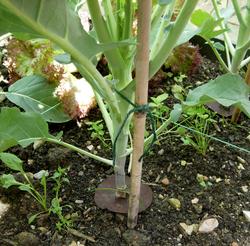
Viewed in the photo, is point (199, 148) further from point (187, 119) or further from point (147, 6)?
point (147, 6)

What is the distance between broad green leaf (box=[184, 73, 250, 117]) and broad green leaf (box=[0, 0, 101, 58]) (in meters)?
0.17

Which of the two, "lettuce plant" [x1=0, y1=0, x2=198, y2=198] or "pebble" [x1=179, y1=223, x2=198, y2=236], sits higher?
"lettuce plant" [x1=0, y1=0, x2=198, y2=198]

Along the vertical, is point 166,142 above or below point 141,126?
below

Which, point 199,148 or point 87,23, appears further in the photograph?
point 87,23

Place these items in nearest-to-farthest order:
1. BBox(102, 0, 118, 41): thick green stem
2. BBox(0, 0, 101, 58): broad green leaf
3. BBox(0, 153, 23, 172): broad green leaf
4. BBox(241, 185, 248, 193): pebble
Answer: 1. BBox(0, 0, 101, 58): broad green leaf
2. BBox(102, 0, 118, 41): thick green stem
3. BBox(0, 153, 23, 172): broad green leaf
4. BBox(241, 185, 248, 193): pebble

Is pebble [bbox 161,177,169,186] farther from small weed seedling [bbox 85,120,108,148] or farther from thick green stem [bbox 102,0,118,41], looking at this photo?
thick green stem [bbox 102,0,118,41]

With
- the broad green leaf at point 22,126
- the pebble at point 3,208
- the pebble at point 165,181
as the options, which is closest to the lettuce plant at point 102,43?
the broad green leaf at point 22,126

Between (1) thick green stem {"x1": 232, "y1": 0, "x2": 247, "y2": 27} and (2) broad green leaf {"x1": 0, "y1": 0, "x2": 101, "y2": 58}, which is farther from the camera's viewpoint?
(1) thick green stem {"x1": 232, "y1": 0, "x2": 247, "y2": 27}

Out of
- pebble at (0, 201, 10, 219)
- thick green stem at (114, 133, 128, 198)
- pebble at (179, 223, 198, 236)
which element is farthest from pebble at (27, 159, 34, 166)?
pebble at (179, 223, 198, 236)

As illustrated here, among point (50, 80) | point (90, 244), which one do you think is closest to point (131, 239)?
point (90, 244)

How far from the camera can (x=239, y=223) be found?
81 cm

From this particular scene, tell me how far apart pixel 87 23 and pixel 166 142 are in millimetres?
→ 440

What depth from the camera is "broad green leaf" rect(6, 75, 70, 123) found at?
85cm

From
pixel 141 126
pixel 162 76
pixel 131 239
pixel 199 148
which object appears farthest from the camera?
pixel 162 76
